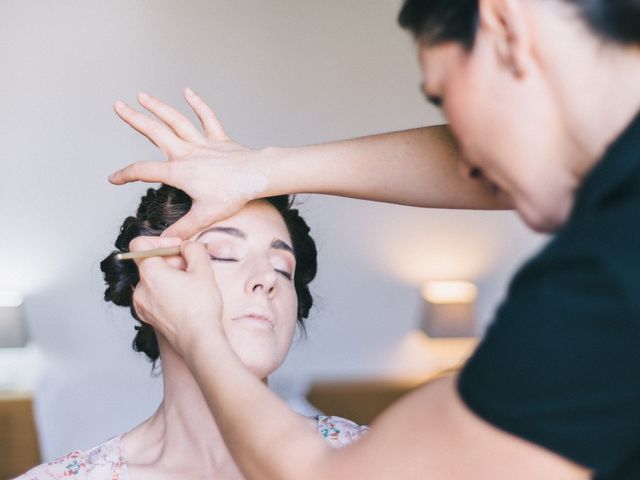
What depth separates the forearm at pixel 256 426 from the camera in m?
0.88

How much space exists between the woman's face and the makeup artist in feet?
1.80

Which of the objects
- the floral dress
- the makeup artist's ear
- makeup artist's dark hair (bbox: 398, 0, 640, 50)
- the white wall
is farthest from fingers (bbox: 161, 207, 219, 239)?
the white wall

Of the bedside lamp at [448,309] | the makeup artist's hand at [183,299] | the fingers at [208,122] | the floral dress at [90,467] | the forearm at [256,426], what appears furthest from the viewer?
the bedside lamp at [448,309]

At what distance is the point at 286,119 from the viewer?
12.1ft

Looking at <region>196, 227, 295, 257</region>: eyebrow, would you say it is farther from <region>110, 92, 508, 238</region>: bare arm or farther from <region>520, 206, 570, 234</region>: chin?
<region>520, 206, 570, 234</region>: chin

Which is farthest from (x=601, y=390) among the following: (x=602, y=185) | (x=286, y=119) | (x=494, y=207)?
(x=286, y=119)

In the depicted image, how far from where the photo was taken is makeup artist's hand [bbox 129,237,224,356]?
113 centimetres

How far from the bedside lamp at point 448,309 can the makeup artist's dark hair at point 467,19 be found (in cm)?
300

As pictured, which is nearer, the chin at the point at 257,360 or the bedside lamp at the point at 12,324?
the chin at the point at 257,360

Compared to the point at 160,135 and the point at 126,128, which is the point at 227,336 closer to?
the point at 160,135

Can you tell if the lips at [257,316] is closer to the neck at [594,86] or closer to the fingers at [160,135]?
the fingers at [160,135]

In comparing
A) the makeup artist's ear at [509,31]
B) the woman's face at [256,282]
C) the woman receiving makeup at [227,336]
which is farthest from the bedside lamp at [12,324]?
the makeup artist's ear at [509,31]

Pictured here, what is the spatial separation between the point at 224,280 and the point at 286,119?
217 cm

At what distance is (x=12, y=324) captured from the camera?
3.58 m
